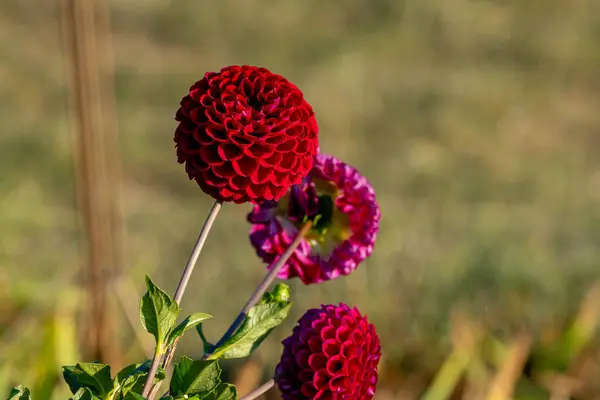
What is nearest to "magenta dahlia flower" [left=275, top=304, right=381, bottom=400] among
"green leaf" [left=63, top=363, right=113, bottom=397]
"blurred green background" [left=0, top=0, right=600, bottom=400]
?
"green leaf" [left=63, top=363, right=113, bottom=397]

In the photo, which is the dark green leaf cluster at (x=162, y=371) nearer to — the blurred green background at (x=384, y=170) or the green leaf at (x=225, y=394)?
the green leaf at (x=225, y=394)

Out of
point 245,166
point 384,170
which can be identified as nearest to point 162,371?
point 245,166

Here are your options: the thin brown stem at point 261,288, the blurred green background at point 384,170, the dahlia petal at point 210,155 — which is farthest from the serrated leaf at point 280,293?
the blurred green background at point 384,170

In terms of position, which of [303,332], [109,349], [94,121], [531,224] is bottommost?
[531,224]

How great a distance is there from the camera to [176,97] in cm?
354

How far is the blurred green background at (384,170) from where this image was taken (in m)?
1.80

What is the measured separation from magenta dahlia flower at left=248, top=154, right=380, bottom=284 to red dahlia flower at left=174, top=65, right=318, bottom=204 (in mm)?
108

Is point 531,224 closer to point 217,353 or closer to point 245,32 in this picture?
point 245,32

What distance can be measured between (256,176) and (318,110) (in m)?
2.83

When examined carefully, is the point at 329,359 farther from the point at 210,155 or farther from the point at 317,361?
the point at 210,155

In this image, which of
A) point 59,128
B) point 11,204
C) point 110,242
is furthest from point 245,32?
point 110,242

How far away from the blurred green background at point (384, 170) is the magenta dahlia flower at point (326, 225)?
34.5 inches

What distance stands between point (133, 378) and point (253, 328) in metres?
0.09

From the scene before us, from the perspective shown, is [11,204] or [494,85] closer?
[11,204]
